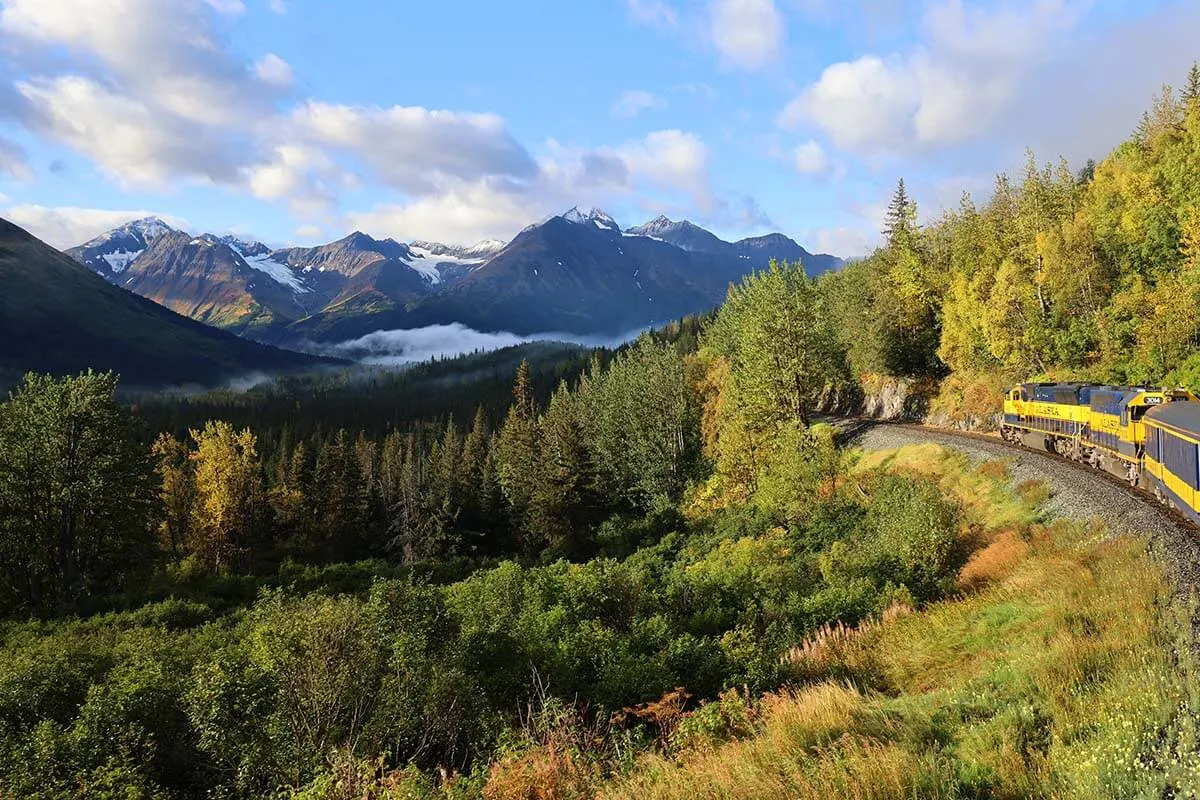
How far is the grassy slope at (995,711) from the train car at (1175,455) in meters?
5.38

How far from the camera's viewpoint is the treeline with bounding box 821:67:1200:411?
43000 millimetres

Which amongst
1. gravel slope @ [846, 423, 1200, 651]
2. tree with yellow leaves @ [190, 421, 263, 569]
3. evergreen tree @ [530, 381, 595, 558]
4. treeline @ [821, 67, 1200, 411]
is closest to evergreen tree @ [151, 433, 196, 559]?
tree with yellow leaves @ [190, 421, 263, 569]

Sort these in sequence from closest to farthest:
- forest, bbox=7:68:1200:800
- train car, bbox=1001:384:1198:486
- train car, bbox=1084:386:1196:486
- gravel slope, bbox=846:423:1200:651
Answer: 1. forest, bbox=7:68:1200:800
2. gravel slope, bbox=846:423:1200:651
3. train car, bbox=1084:386:1196:486
4. train car, bbox=1001:384:1198:486

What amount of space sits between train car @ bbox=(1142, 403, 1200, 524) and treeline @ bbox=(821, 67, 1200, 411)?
63.8 feet

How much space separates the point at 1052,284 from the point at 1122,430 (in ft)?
87.9

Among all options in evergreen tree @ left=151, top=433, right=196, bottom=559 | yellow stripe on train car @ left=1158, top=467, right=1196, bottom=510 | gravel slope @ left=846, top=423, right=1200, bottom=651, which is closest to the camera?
gravel slope @ left=846, top=423, right=1200, bottom=651

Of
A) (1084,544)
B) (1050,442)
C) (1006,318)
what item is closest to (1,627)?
(1084,544)

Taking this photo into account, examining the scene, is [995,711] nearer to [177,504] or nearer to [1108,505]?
[1108,505]

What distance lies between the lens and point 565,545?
195 feet

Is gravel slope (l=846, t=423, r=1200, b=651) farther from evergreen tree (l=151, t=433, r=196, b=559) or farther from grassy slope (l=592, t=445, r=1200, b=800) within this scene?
evergreen tree (l=151, t=433, r=196, b=559)

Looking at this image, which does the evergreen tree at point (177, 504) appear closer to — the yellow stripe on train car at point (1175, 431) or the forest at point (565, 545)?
Answer: the forest at point (565, 545)

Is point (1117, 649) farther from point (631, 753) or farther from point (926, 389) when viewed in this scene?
point (926, 389)

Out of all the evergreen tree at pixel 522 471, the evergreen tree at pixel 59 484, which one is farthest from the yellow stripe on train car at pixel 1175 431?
A: the evergreen tree at pixel 59 484

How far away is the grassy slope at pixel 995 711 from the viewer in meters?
6.59
